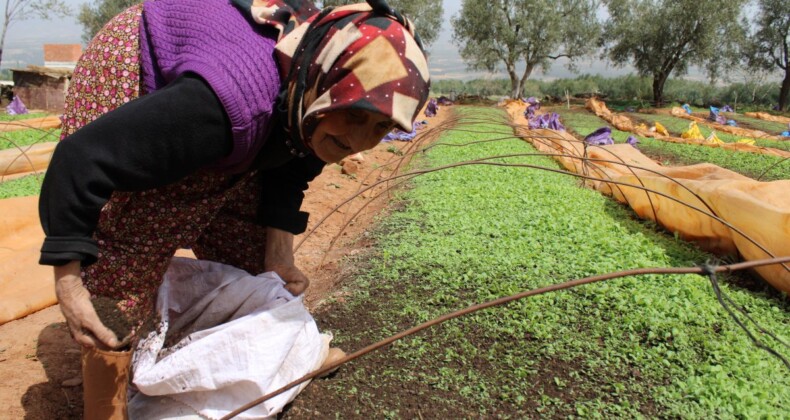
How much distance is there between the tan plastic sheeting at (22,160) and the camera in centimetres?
616

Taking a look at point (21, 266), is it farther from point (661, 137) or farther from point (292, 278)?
point (661, 137)

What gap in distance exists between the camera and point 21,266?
3096 millimetres

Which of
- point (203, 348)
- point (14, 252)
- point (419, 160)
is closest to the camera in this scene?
point (203, 348)

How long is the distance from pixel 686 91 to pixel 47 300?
→ 34.1m

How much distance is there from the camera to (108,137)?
1.12 metres

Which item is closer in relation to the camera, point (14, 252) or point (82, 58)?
point (82, 58)

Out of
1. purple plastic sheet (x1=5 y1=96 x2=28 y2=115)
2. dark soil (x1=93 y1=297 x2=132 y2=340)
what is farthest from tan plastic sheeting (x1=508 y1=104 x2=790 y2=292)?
purple plastic sheet (x1=5 y1=96 x2=28 y2=115)

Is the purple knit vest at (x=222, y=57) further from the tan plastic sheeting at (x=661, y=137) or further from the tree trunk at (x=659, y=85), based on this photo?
the tree trunk at (x=659, y=85)

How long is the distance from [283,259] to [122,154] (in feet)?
2.91

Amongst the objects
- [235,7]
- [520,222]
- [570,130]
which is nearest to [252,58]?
[235,7]

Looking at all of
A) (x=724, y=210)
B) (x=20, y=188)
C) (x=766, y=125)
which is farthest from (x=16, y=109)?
(x=766, y=125)

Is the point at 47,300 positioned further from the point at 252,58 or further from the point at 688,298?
the point at 688,298

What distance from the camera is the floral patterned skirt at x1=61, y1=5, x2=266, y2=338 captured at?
52.9 inches

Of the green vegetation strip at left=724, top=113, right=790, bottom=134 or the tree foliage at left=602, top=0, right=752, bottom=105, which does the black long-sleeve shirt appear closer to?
the green vegetation strip at left=724, top=113, right=790, bottom=134
